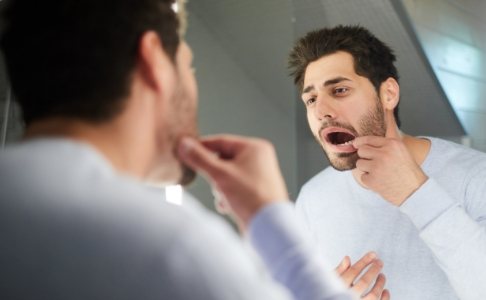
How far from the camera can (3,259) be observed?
14.2 inches

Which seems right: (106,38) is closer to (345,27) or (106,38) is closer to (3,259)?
(3,259)

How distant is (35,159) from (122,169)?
A: 0.33ft

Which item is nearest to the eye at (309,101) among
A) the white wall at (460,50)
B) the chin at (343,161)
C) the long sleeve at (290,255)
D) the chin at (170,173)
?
the chin at (343,161)

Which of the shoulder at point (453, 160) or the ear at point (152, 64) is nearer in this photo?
the ear at point (152, 64)

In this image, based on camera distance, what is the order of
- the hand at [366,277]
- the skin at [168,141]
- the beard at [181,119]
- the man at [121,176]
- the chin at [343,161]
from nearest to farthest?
the man at [121,176] < the skin at [168,141] < the beard at [181,119] < the hand at [366,277] < the chin at [343,161]

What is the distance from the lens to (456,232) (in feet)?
3.08

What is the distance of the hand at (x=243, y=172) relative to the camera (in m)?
0.53

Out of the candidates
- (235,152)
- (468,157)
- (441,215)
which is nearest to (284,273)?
(235,152)

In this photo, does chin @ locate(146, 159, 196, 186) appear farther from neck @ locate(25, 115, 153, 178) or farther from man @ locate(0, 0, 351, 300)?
neck @ locate(25, 115, 153, 178)

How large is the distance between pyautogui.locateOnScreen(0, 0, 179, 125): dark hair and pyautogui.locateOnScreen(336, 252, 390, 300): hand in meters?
0.77

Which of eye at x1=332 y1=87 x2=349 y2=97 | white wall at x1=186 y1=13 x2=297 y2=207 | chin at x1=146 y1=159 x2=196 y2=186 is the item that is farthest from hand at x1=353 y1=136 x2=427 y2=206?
chin at x1=146 y1=159 x2=196 y2=186

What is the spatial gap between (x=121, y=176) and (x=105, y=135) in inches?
2.0

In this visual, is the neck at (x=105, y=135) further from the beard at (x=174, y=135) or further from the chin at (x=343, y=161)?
the chin at (x=343, y=161)

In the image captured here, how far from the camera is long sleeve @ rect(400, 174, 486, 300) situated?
93 cm
